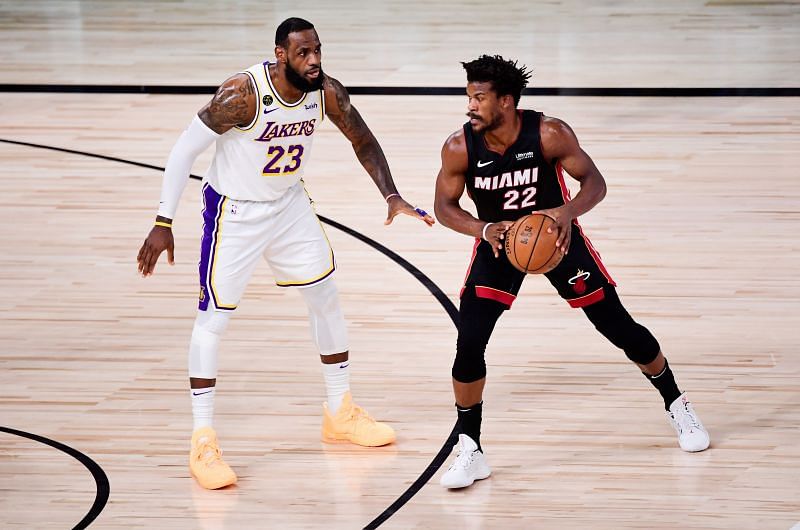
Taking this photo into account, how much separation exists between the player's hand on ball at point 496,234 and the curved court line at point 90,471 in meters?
1.74

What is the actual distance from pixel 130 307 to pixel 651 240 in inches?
119

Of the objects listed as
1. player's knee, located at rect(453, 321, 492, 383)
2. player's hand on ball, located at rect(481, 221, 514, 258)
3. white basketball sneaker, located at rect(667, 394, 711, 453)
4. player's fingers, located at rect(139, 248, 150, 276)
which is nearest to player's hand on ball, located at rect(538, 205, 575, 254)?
player's hand on ball, located at rect(481, 221, 514, 258)

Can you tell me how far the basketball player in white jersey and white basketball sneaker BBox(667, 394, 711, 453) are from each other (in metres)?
1.14

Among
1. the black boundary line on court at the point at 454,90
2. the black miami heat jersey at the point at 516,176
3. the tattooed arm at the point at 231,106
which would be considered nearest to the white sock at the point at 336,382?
the black miami heat jersey at the point at 516,176

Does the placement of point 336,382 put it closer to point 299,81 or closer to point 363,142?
point 363,142

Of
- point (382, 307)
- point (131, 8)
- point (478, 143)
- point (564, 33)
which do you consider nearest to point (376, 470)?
point (478, 143)

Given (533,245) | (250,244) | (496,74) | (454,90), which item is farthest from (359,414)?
(454,90)

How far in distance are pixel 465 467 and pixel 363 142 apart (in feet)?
4.46

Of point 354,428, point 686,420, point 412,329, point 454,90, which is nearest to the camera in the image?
point 686,420

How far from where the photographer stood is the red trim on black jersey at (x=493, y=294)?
473cm

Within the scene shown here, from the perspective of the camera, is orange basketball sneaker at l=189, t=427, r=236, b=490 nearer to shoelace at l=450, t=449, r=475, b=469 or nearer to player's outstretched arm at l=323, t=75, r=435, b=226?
shoelace at l=450, t=449, r=475, b=469

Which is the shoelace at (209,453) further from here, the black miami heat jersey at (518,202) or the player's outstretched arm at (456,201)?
the player's outstretched arm at (456,201)

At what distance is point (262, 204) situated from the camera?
4988 millimetres

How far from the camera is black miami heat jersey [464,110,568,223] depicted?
15.4 feet
